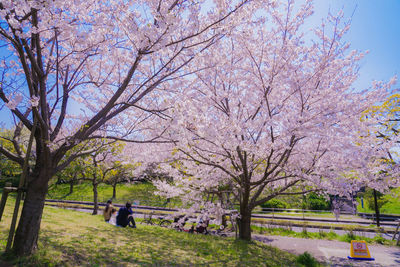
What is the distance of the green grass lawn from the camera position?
24.8 m

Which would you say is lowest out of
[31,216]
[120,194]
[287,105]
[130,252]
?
[130,252]

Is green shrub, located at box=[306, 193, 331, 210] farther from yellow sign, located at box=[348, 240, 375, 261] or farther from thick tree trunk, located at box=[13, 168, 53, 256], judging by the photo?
thick tree trunk, located at box=[13, 168, 53, 256]

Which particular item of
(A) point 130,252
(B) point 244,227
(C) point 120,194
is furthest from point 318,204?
(A) point 130,252

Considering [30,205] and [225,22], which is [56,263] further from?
[225,22]

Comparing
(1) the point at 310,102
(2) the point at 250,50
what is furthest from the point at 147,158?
(1) the point at 310,102

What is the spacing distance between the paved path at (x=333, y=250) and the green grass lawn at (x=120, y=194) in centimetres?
1439

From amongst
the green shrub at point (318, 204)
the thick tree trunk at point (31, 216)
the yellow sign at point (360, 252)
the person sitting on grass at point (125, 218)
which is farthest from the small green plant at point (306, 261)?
the green shrub at point (318, 204)

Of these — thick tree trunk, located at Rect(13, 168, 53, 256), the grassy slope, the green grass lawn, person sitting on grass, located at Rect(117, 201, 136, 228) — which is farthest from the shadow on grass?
the green grass lawn

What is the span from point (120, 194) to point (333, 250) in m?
26.2

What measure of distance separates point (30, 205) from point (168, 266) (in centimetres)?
297

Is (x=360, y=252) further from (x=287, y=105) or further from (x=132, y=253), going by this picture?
(x=132, y=253)

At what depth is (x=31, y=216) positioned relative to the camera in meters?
4.34

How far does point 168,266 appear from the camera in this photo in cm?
504

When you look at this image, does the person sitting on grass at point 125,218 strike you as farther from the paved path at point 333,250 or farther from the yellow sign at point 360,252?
the yellow sign at point 360,252
